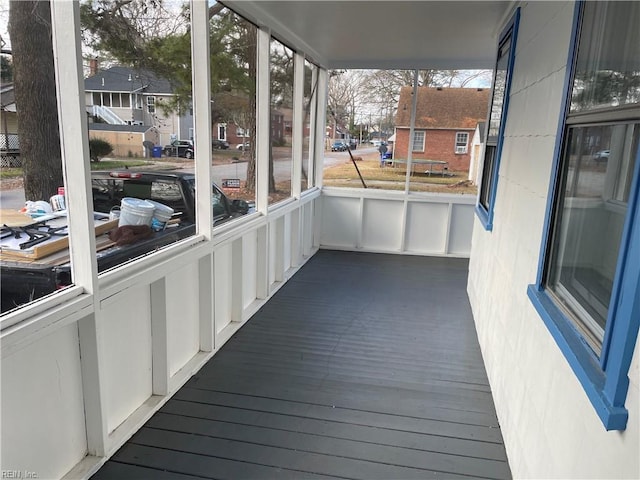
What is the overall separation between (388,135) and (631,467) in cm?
551

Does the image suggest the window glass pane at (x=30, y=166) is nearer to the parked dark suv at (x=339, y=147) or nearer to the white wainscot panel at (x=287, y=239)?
the white wainscot panel at (x=287, y=239)

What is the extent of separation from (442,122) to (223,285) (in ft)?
13.2

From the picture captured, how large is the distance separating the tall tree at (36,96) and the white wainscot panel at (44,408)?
24.9 inches

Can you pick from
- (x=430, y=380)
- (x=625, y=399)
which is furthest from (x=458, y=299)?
(x=625, y=399)

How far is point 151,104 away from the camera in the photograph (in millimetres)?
2443

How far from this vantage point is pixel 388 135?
6152mm

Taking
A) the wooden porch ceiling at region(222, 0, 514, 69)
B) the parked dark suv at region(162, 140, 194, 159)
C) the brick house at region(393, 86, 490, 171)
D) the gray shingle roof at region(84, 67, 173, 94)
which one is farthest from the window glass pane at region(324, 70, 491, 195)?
the gray shingle roof at region(84, 67, 173, 94)

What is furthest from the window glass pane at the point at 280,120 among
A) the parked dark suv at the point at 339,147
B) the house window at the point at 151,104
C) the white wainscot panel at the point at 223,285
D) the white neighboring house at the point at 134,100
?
the house window at the point at 151,104

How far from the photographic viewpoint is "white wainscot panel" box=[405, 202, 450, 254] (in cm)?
621

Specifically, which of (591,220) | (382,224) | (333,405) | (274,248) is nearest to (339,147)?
(382,224)

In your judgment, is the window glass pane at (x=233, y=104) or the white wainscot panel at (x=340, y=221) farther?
the white wainscot panel at (x=340, y=221)

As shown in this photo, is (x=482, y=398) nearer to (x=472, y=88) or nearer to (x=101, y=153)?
(x=101, y=153)

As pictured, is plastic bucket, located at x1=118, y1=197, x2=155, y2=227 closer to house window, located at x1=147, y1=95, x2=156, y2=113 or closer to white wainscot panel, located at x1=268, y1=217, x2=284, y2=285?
house window, located at x1=147, y1=95, x2=156, y2=113

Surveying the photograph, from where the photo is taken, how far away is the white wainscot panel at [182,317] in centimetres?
271
